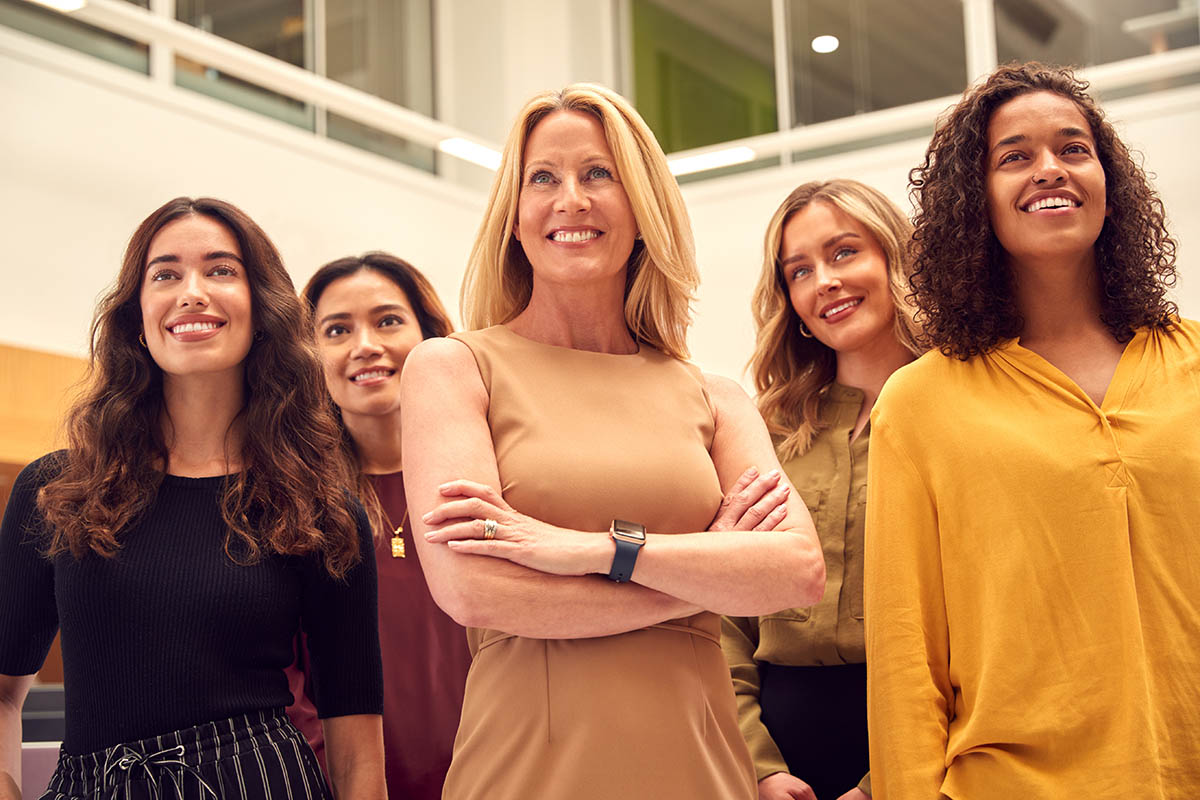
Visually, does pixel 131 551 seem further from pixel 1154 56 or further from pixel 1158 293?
pixel 1154 56

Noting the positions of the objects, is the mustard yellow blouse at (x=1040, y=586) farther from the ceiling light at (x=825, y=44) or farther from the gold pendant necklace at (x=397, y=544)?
the ceiling light at (x=825, y=44)

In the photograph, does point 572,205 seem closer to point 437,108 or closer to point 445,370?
point 445,370

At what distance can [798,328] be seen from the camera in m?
3.12

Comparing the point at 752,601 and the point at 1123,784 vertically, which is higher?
the point at 752,601

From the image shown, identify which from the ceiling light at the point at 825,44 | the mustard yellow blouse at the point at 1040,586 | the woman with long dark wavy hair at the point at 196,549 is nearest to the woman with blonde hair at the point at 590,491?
the mustard yellow blouse at the point at 1040,586

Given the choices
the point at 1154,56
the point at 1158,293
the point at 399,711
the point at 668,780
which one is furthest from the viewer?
the point at 1154,56

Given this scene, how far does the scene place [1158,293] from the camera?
2334 millimetres

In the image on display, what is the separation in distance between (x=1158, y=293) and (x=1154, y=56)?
6.13 m

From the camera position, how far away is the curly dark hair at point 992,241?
2332mm

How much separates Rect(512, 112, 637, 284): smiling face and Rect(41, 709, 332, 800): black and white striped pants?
3.18ft

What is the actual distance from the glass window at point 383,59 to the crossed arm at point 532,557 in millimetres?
6849

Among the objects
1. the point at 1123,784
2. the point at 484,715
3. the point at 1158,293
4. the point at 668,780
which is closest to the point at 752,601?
the point at 668,780

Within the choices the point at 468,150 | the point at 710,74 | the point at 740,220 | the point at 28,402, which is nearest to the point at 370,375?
the point at 28,402

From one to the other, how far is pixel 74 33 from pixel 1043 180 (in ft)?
19.9
